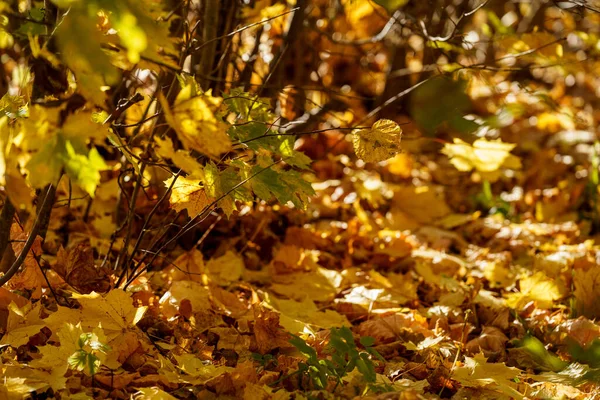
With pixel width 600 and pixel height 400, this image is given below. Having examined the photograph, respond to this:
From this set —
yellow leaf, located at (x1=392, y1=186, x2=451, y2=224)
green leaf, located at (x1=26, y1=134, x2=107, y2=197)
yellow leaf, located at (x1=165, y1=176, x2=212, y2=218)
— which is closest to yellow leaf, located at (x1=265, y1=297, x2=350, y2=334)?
yellow leaf, located at (x1=165, y1=176, x2=212, y2=218)

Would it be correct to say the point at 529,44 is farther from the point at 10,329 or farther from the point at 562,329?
the point at 10,329

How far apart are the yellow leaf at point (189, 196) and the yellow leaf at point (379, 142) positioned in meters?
0.35

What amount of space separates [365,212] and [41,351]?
170 cm

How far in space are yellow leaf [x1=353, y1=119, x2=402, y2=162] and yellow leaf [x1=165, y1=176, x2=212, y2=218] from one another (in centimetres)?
35

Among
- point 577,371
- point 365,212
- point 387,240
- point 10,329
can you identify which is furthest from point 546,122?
point 10,329

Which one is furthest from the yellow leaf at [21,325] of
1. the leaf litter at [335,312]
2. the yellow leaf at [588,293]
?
the yellow leaf at [588,293]

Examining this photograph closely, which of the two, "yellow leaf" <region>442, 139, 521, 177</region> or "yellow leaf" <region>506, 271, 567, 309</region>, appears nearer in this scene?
"yellow leaf" <region>506, 271, 567, 309</region>

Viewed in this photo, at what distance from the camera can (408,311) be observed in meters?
1.86

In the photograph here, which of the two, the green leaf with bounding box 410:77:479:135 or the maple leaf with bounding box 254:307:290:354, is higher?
the green leaf with bounding box 410:77:479:135

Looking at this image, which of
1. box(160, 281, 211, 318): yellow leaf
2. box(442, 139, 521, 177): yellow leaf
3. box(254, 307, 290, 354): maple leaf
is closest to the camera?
box(254, 307, 290, 354): maple leaf

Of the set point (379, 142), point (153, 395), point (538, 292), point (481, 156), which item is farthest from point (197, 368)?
point (481, 156)

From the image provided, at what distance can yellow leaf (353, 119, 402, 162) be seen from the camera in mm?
1327

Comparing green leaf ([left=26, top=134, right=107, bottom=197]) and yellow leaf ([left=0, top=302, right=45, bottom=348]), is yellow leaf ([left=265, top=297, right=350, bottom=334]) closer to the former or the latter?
yellow leaf ([left=0, top=302, right=45, bottom=348])

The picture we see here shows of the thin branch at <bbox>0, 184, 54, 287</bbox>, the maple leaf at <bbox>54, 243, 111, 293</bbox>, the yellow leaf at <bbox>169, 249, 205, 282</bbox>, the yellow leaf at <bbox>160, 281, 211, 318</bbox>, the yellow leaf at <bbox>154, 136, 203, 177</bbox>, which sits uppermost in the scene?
the yellow leaf at <bbox>154, 136, 203, 177</bbox>
